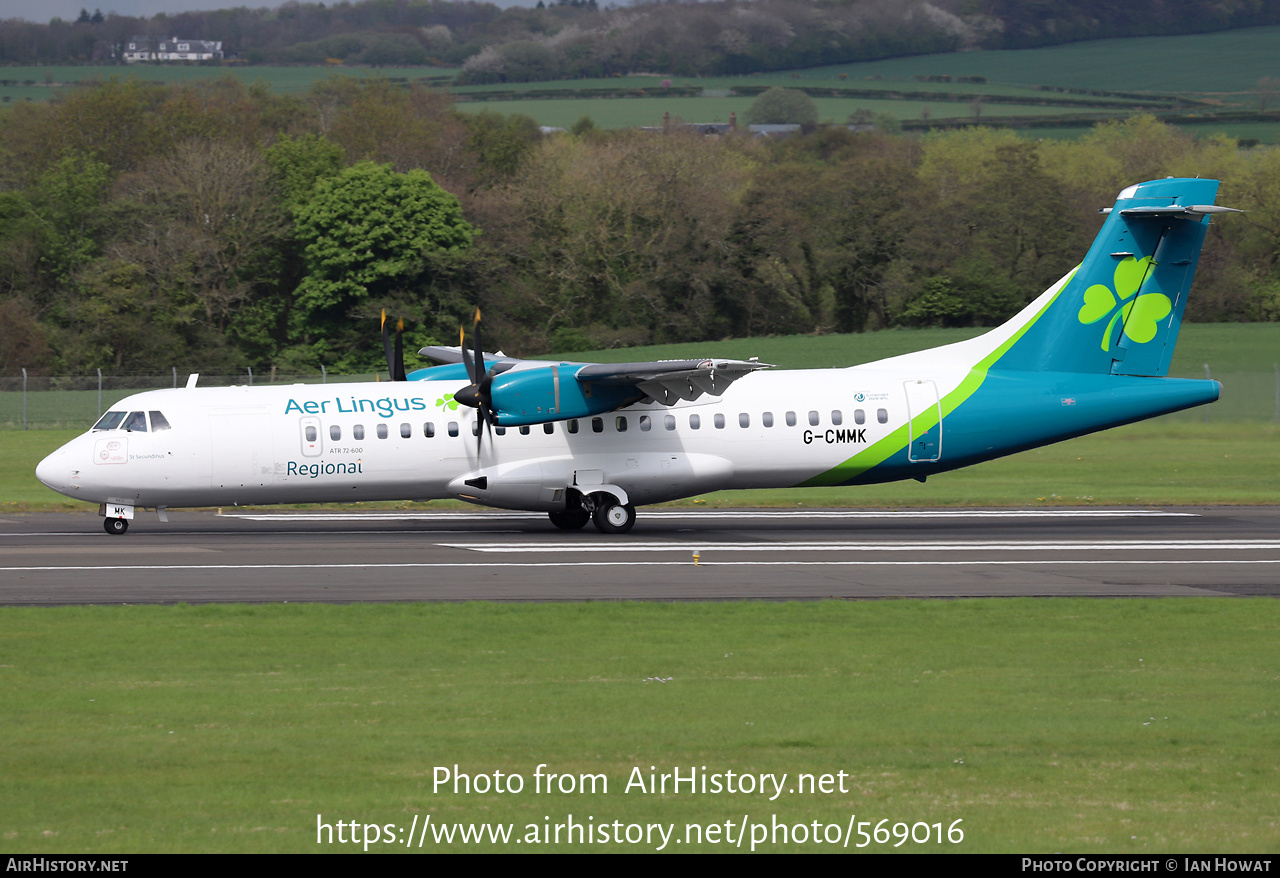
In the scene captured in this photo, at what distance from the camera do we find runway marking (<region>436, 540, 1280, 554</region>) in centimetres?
2298

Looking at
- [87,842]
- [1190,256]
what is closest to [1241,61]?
[1190,256]

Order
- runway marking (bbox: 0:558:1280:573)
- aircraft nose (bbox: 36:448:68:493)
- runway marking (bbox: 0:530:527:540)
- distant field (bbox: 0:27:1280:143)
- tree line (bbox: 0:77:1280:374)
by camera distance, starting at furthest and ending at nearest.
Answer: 1. distant field (bbox: 0:27:1280:143)
2. tree line (bbox: 0:77:1280:374)
3. runway marking (bbox: 0:530:527:540)
4. aircraft nose (bbox: 36:448:68:493)
5. runway marking (bbox: 0:558:1280:573)

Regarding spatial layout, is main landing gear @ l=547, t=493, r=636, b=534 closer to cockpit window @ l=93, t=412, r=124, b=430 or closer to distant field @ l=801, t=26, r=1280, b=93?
cockpit window @ l=93, t=412, r=124, b=430

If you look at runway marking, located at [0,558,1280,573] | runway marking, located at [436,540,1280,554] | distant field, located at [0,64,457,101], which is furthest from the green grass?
distant field, located at [0,64,457,101]

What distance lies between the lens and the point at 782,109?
500 ft

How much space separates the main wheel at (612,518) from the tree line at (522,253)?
37.8 meters

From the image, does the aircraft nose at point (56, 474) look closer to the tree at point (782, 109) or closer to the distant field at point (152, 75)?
the tree at point (782, 109)

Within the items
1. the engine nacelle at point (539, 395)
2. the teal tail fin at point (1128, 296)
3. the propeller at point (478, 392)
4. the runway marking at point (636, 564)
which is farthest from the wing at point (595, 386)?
the teal tail fin at point (1128, 296)

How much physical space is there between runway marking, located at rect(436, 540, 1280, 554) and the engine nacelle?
2.31 m

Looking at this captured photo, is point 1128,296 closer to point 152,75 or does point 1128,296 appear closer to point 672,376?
point 672,376

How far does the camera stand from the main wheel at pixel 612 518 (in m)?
25.6

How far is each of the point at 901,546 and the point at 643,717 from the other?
13.0 metres

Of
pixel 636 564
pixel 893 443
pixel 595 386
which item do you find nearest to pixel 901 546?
pixel 893 443

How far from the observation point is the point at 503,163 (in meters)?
92.9
